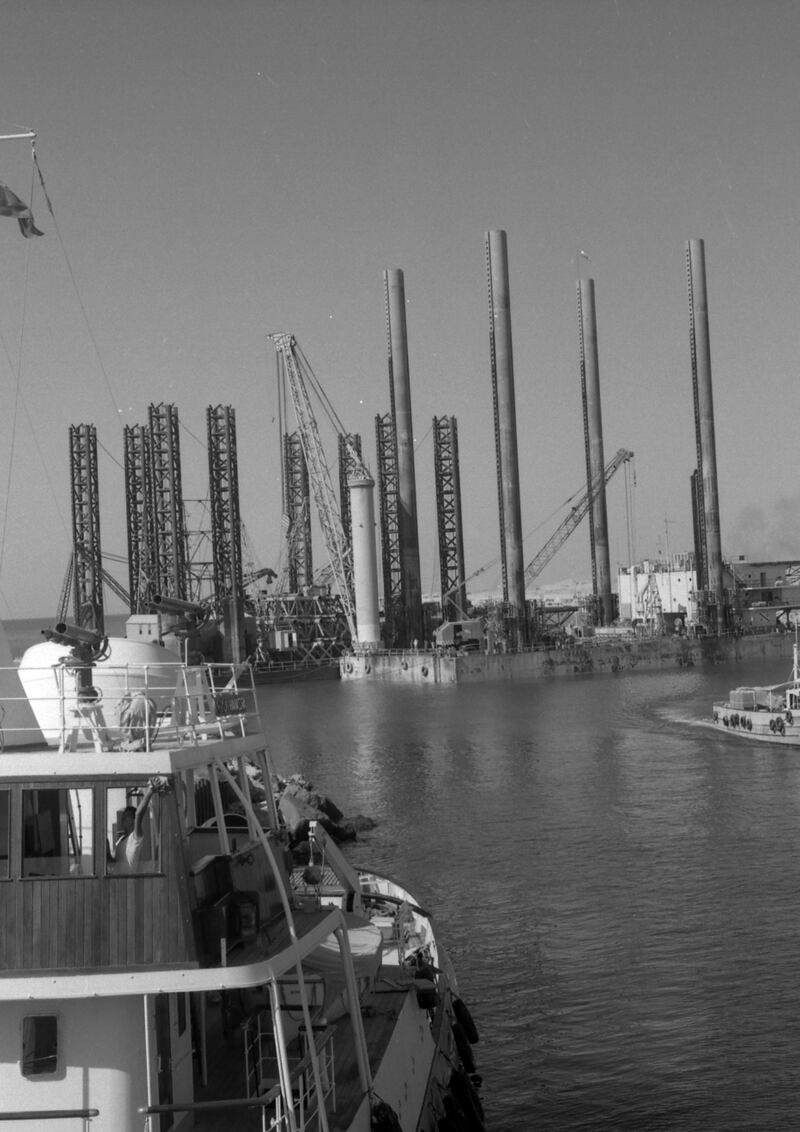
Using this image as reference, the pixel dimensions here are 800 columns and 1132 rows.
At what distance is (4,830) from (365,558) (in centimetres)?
14584

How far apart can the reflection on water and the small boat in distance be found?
2.19m

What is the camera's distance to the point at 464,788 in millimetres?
63625

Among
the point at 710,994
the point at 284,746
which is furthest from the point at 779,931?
the point at 284,746

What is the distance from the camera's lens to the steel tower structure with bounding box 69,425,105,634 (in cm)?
15188

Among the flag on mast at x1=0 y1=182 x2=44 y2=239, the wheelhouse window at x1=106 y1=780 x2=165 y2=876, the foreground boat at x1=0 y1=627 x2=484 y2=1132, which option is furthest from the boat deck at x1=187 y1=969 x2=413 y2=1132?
the flag on mast at x1=0 y1=182 x2=44 y2=239

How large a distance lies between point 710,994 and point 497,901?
1071 cm

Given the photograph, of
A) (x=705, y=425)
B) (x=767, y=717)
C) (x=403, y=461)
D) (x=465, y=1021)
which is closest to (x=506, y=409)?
(x=403, y=461)

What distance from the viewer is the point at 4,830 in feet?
43.3

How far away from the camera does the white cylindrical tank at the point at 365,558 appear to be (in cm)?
15900

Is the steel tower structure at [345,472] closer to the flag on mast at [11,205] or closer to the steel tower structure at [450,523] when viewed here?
the steel tower structure at [450,523]

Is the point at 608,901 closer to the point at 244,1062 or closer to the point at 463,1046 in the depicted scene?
the point at 463,1046

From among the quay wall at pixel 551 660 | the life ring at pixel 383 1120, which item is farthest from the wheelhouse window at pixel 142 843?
the quay wall at pixel 551 660

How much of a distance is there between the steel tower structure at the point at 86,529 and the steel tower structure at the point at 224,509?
1502cm

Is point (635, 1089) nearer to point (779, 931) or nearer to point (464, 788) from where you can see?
point (779, 931)
